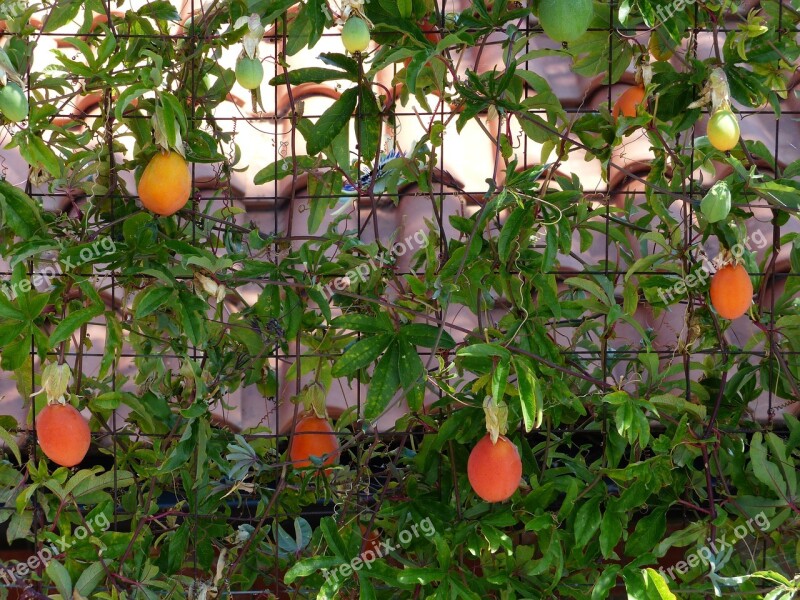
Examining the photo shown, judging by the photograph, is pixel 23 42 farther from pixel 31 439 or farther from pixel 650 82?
pixel 650 82

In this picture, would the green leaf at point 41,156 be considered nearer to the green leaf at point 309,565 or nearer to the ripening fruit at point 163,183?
the ripening fruit at point 163,183

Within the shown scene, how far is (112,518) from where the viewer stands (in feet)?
5.23

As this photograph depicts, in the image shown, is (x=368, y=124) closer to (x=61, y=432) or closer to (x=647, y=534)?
(x=61, y=432)

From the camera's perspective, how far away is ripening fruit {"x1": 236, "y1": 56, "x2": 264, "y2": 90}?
1.40 meters

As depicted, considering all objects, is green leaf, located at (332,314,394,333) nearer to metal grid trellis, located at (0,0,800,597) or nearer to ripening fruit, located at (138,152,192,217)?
metal grid trellis, located at (0,0,800,597)

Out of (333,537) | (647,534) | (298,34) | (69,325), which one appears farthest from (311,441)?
(298,34)

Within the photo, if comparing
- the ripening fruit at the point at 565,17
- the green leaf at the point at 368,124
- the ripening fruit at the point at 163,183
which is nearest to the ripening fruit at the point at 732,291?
the ripening fruit at the point at 565,17

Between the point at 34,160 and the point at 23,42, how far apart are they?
20cm

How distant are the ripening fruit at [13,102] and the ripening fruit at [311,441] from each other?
0.65 metres

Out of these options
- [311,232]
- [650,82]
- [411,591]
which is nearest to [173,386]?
[311,232]

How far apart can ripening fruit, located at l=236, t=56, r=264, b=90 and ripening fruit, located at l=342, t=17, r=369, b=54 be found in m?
0.16

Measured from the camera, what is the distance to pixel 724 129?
1.37 metres

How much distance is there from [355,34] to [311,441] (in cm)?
69

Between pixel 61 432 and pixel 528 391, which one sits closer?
pixel 528 391
